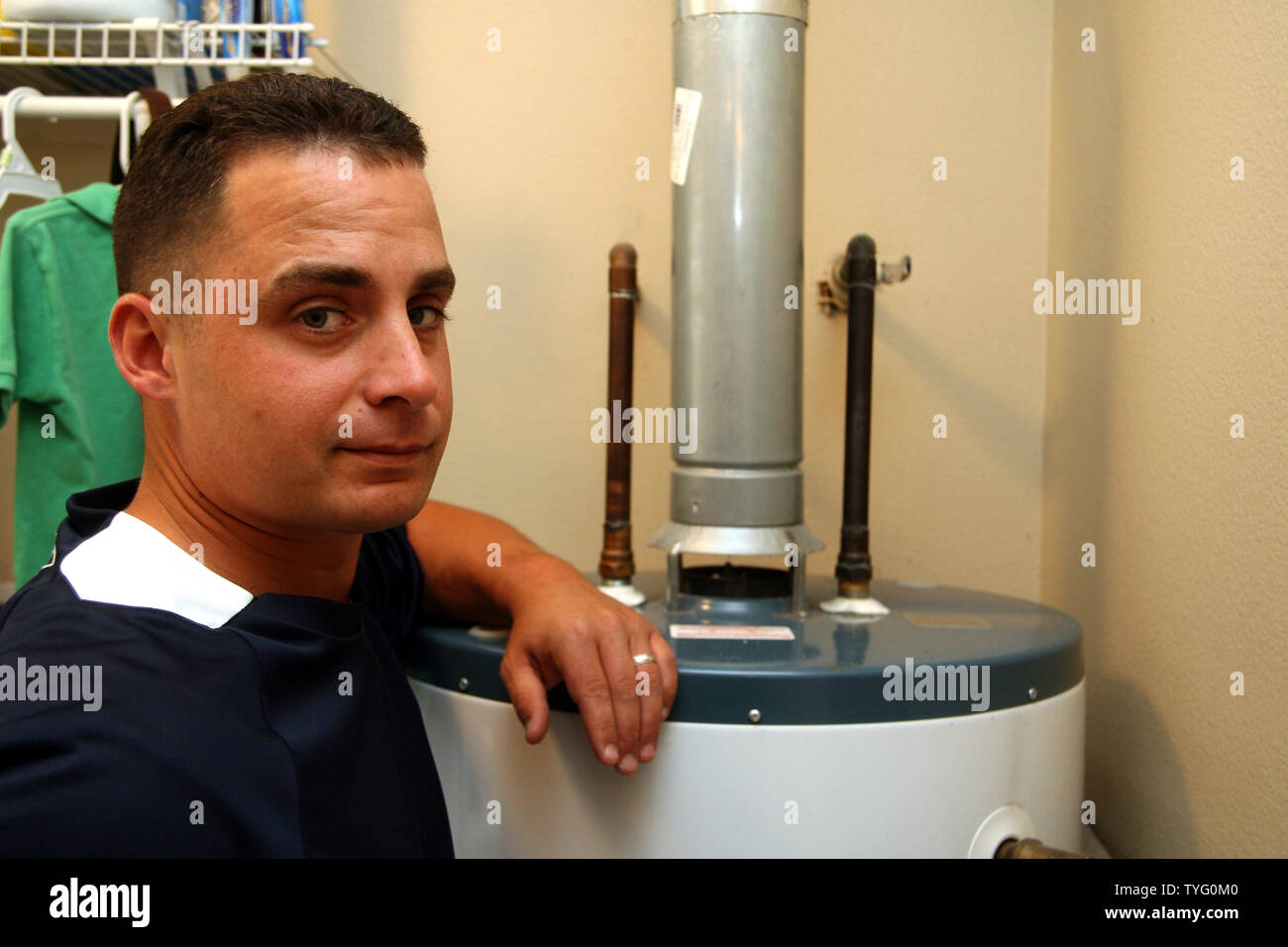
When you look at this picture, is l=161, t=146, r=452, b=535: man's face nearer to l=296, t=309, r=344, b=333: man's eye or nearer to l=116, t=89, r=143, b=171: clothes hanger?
l=296, t=309, r=344, b=333: man's eye

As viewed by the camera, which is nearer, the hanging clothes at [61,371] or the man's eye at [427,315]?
the man's eye at [427,315]

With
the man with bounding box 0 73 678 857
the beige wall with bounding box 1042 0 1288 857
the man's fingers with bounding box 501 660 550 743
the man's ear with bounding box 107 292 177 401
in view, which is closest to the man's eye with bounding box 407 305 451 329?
the man with bounding box 0 73 678 857

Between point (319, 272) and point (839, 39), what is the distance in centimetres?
93

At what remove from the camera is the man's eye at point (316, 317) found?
0.65 m

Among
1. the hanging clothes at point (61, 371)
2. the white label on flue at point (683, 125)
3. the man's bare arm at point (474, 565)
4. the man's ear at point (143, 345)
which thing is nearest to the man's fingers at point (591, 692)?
the man's bare arm at point (474, 565)

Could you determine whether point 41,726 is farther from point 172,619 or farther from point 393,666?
point 393,666

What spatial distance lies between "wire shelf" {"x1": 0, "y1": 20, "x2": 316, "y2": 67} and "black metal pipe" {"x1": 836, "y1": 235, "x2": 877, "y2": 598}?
0.59 metres

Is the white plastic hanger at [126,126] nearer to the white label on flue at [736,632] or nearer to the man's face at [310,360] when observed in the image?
the man's face at [310,360]

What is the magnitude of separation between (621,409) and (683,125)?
28 cm

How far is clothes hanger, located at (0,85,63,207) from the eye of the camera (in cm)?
109

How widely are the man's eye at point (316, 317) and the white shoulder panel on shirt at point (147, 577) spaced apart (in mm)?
161
